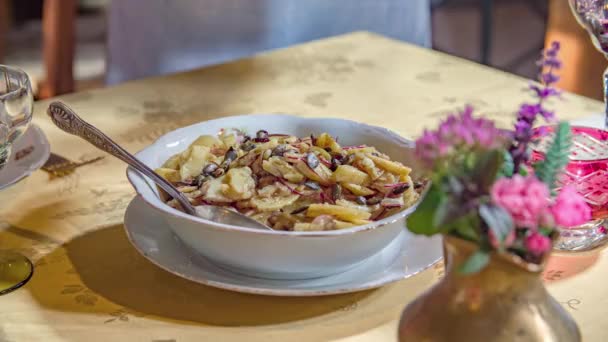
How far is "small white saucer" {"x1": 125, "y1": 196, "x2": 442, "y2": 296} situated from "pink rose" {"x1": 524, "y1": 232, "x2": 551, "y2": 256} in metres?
0.23

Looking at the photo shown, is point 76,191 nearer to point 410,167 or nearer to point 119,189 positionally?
point 119,189

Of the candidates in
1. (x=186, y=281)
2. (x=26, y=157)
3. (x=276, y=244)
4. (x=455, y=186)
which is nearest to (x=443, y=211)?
(x=455, y=186)

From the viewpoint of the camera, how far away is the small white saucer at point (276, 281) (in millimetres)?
710

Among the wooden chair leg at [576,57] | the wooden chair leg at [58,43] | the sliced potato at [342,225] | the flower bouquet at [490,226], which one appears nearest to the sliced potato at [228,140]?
the sliced potato at [342,225]

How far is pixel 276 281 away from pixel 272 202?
0.07m

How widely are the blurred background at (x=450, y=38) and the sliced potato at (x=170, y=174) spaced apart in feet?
5.31

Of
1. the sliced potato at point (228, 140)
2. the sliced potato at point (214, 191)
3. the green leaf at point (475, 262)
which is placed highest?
the green leaf at point (475, 262)

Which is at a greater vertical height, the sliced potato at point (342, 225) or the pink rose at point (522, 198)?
the pink rose at point (522, 198)

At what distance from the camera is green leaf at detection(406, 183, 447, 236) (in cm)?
51

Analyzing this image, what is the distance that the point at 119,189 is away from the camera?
3.12ft

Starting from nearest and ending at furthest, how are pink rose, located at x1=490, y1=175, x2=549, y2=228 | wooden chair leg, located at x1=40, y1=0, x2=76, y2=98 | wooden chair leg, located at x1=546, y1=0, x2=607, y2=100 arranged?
pink rose, located at x1=490, y1=175, x2=549, y2=228, wooden chair leg, located at x1=546, y1=0, x2=607, y2=100, wooden chair leg, located at x1=40, y1=0, x2=76, y2=98

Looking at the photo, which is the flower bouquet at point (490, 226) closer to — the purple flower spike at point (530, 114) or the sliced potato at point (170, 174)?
the purple flower spike at point (530, 114)

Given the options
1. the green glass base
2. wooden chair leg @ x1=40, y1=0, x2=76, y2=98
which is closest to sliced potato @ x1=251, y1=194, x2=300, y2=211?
the green glass base

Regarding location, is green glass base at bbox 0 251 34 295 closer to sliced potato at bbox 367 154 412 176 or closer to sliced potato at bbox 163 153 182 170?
sliced potato at bbox 163 153 182 170
